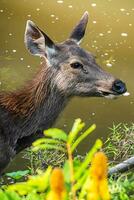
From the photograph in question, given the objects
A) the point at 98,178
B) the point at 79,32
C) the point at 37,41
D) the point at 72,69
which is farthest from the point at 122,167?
the point at 98,178

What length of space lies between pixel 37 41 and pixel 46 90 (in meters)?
0.48

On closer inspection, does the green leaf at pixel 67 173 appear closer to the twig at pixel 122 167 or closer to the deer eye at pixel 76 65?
the twig at pixel 122 167

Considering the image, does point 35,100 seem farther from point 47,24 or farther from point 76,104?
point 47,24

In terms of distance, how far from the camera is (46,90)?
5262 mm

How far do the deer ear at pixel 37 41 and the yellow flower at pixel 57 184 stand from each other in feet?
13.6

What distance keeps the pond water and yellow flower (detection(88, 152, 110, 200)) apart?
19.3 feet

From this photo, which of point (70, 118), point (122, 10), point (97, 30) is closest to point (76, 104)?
point (70, 118)

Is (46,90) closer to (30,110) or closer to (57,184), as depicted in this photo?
(30,110)

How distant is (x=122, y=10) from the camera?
514 inches

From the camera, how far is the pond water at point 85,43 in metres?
8.50

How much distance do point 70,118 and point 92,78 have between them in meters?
2.87

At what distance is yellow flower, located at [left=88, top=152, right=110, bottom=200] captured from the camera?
3.84 ft

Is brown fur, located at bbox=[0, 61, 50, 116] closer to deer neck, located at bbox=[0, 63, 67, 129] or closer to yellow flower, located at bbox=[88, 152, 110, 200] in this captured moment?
deer neck, located at bbox=[0, 63, 67, 129]

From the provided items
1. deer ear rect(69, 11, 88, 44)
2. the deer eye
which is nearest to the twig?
the deer eye
